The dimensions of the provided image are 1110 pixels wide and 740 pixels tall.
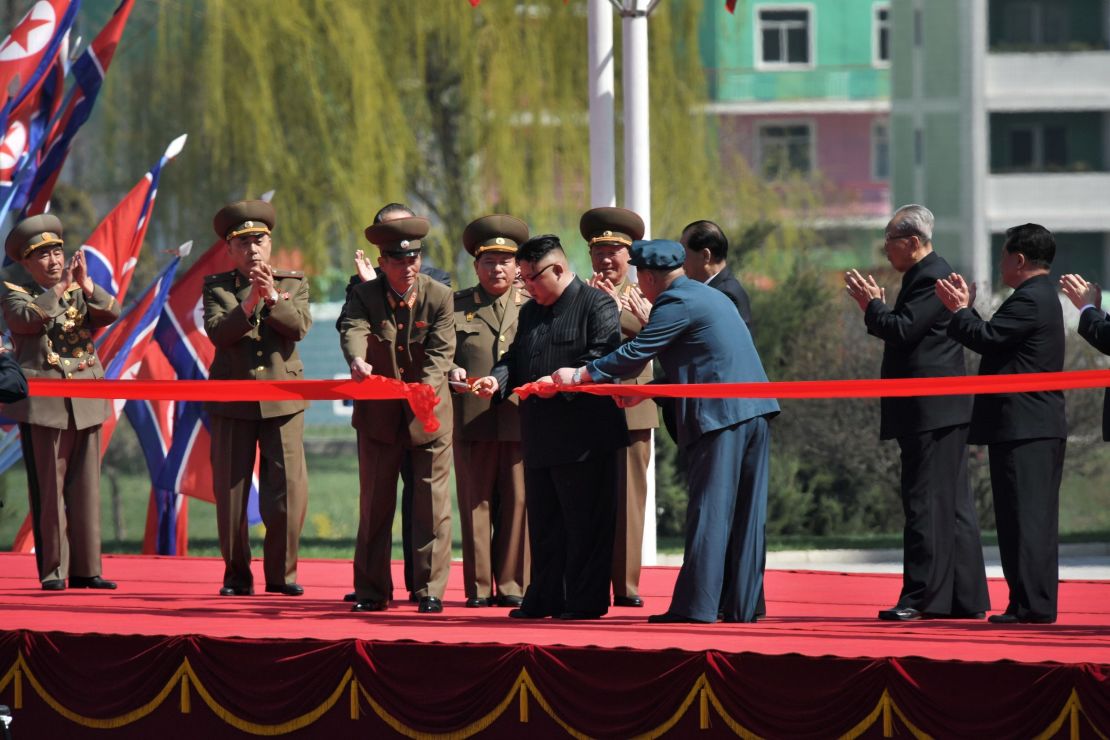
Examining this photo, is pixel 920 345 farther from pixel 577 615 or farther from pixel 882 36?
pixel 882 36

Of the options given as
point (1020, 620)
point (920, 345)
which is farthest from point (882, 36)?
point (1020, 620)

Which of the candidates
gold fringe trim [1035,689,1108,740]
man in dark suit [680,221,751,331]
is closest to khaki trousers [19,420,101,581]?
man in dark suit [680,221,751,331]

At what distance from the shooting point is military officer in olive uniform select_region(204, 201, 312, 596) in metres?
8.38

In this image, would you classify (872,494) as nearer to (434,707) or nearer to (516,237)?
(516,237)

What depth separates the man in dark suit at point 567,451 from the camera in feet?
24.4

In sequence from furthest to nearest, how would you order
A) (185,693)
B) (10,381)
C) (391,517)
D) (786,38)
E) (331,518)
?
(786,38) → (331,518) → (391,517) → (10,381) → (185,693)

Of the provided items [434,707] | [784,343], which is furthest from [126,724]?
[784,343]

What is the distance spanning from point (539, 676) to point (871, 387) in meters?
1.93

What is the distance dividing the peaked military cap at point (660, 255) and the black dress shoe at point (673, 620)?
1392 millimetres

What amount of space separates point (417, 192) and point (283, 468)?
614 inches

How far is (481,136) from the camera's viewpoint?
23.7 meters

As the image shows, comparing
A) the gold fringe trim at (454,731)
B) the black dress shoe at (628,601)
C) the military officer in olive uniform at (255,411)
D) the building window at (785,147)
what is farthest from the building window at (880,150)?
the gold fringe trim at (454,731)

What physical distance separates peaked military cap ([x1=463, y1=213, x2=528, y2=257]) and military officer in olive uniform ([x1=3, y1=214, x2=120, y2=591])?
1.83 m

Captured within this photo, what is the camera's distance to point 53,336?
28.7 ft
